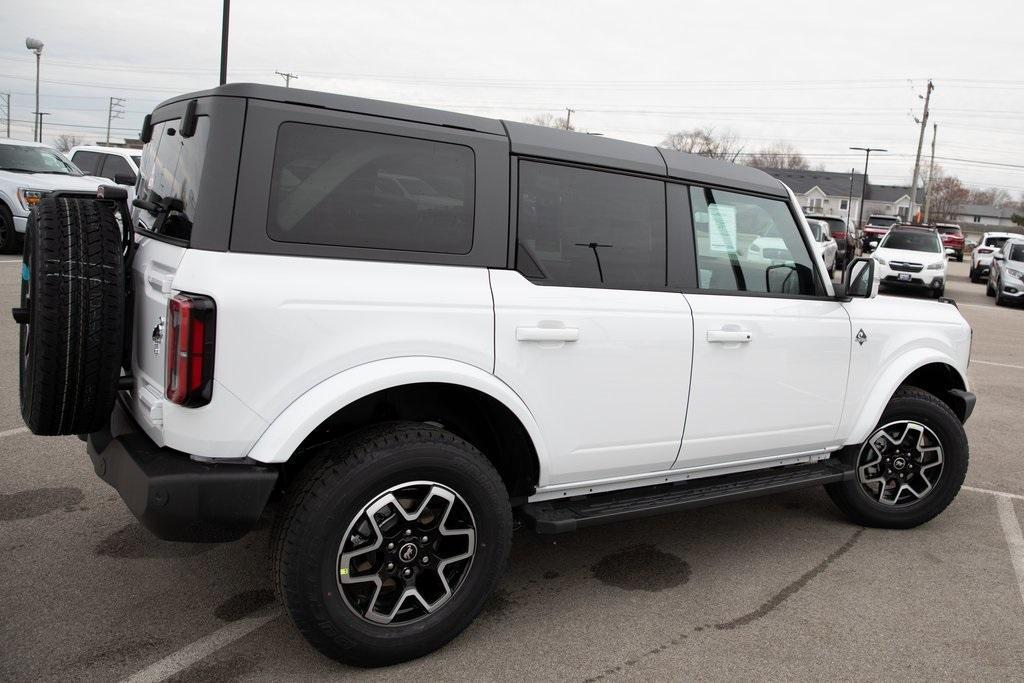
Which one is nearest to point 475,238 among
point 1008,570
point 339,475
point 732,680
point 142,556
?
point 339,475

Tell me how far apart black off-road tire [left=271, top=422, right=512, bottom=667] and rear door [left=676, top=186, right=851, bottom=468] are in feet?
3.52

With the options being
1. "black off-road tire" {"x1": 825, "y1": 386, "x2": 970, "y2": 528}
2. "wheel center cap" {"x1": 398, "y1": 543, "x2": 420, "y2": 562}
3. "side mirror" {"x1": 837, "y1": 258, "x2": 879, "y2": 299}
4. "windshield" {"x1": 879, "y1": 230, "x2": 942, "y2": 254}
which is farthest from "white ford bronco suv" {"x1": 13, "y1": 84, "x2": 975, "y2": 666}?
"windshield" {"x1": 879, "y1": 230, "x2": 942, "y2": 254}

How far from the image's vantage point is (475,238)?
3076mm

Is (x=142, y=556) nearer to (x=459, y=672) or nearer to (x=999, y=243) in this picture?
(x=459, y=672)

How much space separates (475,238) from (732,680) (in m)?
1.84

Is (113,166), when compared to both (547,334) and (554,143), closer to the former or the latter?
(554,143)

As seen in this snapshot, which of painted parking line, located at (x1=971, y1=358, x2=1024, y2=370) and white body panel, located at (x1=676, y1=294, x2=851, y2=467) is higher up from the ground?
white body panel, located at (x1=676, y1=294, x2=851, y2=467)

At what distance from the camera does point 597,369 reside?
10.8 ft

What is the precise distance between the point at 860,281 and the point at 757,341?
0.76 meters

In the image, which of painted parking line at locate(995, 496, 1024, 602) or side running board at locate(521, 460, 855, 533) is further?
painted parking line at locate(995, 496, 1024, 602)

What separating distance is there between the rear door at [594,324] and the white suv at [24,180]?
40.0 ft

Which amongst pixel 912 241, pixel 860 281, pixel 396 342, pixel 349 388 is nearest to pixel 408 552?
pixel 349 388

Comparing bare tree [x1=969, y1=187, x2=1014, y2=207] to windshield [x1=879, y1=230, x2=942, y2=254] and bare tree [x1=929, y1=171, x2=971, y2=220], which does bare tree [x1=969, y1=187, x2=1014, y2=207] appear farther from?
windshield [x1=879, y1=230, x2=942, y2=254]

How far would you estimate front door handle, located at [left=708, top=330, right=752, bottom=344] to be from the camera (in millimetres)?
3592
